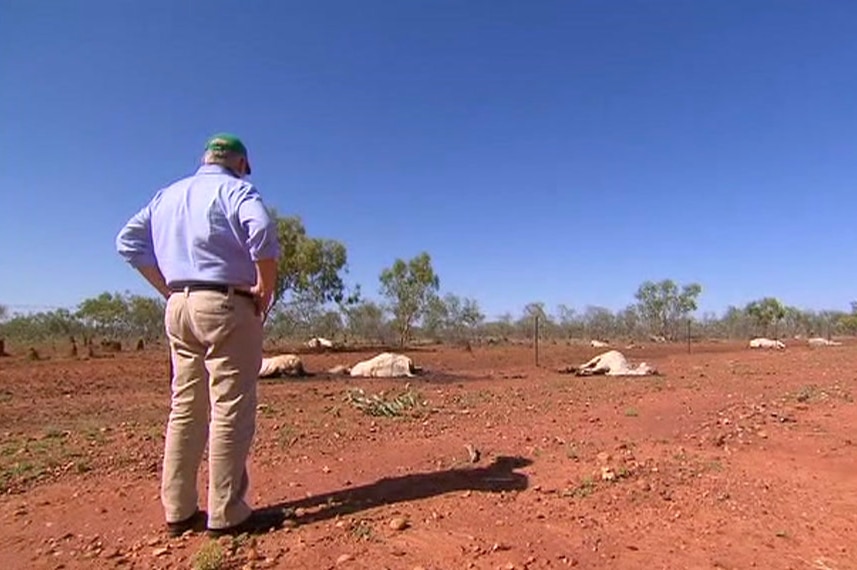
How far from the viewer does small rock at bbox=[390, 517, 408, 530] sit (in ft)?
9.11

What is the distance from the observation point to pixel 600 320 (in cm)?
6444

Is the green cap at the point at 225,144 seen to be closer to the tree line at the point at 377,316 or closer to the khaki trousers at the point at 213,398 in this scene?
the khaki trousers at the point at 213,398

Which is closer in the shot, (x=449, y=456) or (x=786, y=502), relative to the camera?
(x=786, y=502)

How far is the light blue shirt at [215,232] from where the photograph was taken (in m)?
2.71

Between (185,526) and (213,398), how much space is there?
64 cm

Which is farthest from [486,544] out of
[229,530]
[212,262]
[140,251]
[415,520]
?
[140,251]

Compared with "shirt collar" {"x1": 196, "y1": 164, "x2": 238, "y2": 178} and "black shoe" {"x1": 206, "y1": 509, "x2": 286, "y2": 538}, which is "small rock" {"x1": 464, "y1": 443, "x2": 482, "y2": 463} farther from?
"shirt collar" {"x1": 196, "y1": 164, "x2": 238, "y2": 178}

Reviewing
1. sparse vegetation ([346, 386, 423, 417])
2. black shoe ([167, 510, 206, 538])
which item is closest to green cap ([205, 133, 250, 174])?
black shoe ([167, 510, 206, 538])

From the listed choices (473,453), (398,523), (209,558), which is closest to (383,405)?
(473,453)

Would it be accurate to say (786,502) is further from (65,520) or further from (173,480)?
(65,520)

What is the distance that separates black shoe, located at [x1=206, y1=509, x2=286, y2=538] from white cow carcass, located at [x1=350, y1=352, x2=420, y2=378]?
10438 millimetres

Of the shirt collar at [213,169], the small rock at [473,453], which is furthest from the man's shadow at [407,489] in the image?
the shirt collar at [213,169]

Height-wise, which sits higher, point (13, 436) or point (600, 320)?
point (600, 320)

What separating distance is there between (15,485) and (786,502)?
183 inches
